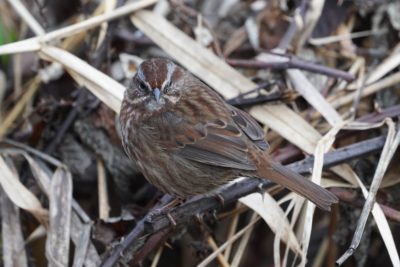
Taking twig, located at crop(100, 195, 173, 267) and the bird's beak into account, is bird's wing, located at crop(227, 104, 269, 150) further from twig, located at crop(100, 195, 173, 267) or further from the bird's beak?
twig, located at crop(100, 195, 173, 267)

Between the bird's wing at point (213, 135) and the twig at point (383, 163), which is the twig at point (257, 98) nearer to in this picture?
the bird's wing at point (213, 135)

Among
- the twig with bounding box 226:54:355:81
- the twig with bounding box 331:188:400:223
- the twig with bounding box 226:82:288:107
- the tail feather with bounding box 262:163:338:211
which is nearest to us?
the tail feather with bounding box 262:163:338:211

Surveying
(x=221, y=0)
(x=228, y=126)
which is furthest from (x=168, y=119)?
(x=221, y=0)

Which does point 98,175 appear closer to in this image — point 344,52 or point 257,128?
point 257,128

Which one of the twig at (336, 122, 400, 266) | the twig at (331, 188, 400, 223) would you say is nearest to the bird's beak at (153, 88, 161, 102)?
the twig at (331, 188, 400, 223)

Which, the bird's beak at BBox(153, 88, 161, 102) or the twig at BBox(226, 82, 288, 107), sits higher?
the twig at BBox(226, 82, 288, 107)

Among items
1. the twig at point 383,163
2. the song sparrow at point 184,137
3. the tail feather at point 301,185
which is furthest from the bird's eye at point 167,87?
the twig at point 383,163
